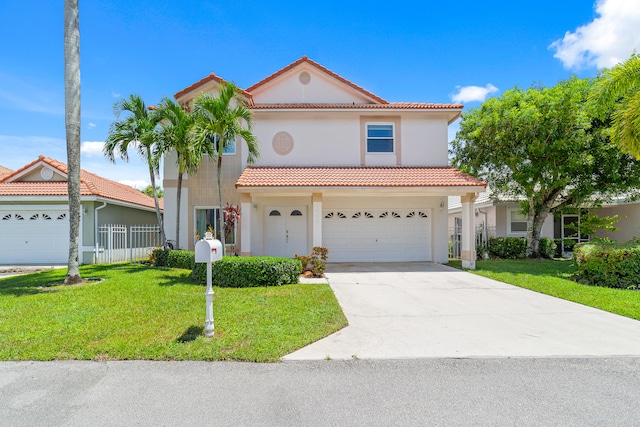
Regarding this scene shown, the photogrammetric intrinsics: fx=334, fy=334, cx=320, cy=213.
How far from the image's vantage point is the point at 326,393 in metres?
3.65

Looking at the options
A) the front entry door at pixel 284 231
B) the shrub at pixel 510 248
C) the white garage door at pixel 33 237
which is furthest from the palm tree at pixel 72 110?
the shrub at pixel 510 248

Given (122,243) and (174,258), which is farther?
(122,243)

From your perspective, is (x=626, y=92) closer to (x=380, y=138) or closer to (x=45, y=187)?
(x=380, y=138)

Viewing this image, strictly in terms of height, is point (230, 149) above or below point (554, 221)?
above

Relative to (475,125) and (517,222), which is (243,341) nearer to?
(475,125)

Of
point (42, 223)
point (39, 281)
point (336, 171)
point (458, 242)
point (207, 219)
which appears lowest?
point (39, 281)

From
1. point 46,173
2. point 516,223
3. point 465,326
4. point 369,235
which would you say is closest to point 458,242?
point 516,223

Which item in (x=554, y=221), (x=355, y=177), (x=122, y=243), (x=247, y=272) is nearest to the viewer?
(x=247, y=272)

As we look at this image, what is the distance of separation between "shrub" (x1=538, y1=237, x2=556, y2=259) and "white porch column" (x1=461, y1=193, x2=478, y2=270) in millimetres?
6541

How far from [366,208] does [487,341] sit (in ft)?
31.6

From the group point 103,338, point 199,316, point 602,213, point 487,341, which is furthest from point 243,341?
point 602,213

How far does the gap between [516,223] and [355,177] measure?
11.0 meters

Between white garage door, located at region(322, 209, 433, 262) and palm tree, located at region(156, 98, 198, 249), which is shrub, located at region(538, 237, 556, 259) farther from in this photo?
palm tree, located at region(156, 98, 198, 249)

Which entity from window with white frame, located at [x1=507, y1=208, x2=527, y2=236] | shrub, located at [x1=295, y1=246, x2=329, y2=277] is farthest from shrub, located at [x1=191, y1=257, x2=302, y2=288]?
window with white frame, located at [x1=507, y1=208, x2=527, y2=236]
